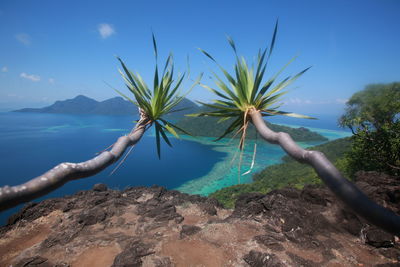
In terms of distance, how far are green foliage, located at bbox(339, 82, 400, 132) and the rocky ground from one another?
14.3 ft

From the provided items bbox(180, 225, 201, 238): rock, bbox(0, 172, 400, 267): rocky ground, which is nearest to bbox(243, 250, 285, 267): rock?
bbox(0, 172, 400, 267): rocky ground

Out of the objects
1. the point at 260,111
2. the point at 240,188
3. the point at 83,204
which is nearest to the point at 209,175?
the point at 240,188

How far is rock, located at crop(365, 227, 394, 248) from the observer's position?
4.67m

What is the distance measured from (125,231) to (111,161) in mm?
5404

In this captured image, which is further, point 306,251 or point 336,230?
point 336,230

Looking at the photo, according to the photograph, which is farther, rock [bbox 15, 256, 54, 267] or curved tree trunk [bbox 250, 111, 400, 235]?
rock [bbox 15, 256, 54, 267]

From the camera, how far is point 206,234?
5.38 m

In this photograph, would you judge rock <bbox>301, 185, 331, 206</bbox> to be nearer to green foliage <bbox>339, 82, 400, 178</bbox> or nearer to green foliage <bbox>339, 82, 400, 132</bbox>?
green foliage <bbox>339, 82, 400, 178</bbox>

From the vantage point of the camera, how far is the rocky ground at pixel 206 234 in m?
4.49

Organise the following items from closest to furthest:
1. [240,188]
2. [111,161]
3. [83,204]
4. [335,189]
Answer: [335,189]
[111,161]
[83,204]
[240,188]

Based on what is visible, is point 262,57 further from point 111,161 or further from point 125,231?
point 125,231

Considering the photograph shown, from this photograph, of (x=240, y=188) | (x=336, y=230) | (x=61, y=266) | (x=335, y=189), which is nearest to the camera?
(x=335, y=189)

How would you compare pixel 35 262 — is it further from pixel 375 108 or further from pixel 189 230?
pixel 375 108

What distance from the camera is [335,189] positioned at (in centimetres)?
140
